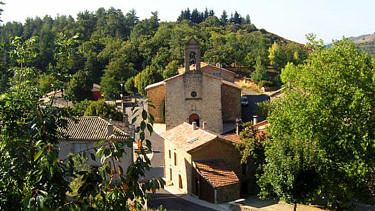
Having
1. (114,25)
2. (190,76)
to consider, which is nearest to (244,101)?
(190,76)

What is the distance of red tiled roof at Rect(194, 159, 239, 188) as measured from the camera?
81.6 feet

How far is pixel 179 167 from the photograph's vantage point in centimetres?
2862

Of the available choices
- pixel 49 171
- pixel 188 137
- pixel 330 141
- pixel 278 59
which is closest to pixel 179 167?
pixel 188 137

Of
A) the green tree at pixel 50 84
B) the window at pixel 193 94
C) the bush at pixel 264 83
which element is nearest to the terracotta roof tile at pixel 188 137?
the window at pixel 193 94

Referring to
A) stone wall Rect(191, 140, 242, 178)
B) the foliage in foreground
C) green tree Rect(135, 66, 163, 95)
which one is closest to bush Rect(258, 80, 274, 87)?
green tree Rect(135, 66, 163, 95)

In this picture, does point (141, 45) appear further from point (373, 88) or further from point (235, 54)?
point (373, 88)

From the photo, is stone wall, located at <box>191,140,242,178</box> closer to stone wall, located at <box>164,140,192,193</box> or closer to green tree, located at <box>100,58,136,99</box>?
stone wall, located at <box>164,140,192,193</box>

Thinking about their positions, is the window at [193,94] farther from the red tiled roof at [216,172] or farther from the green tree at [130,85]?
the green tree at [130,85]

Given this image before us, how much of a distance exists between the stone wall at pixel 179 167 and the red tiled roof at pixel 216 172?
1.20 m

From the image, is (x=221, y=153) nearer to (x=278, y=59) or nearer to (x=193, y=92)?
(x=193, y=92)

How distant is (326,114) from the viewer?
→ 69.3ft

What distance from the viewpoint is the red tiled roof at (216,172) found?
81.6 ft

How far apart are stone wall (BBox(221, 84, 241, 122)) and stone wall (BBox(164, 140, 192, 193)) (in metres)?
12.6

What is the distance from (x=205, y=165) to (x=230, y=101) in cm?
1644
